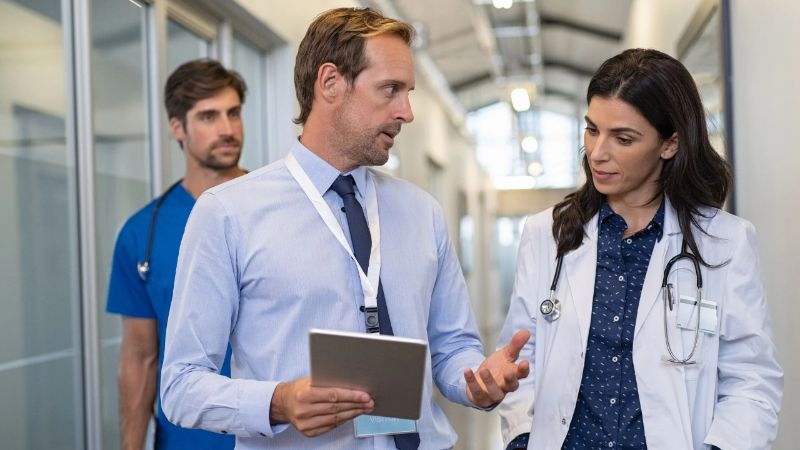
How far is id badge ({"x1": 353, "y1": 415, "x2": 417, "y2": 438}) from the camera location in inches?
66.0

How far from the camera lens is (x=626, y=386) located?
186 centimetres

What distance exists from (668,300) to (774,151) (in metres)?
1.26

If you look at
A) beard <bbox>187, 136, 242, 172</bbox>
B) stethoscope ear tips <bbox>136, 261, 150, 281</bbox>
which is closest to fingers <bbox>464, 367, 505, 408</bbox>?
stethoscope ear tips <bbox>136, 261, 150, 281</bbox>

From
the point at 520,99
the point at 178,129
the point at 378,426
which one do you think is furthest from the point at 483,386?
the point at 520,99

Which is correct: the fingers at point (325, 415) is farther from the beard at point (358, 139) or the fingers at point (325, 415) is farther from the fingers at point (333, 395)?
the beard at point (358, 139)

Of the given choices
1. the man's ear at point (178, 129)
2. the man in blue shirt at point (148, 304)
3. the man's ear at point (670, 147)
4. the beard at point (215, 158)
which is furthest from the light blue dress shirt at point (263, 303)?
the man's ear at point (178, 129)

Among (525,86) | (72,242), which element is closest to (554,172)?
(525,86)

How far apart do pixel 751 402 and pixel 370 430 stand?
0.78 metres

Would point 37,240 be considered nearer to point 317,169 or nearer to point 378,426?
point 317,169

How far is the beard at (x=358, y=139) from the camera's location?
1.80 m

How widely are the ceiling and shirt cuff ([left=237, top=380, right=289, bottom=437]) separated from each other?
7435 millimetres

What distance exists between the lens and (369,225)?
6.04ft

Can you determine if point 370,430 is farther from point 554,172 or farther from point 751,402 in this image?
point 554,172

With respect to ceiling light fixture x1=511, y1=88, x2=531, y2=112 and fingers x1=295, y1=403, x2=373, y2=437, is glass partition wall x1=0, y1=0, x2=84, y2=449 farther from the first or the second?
ceiling light fixture x1=511, y1=88, x2=531, y2=112
